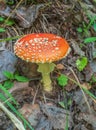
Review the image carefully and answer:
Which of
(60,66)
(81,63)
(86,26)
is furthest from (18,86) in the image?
(86,26)

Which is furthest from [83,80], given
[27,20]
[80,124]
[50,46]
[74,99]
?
[27,20]

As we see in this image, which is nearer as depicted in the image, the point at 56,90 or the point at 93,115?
the point at 93,115

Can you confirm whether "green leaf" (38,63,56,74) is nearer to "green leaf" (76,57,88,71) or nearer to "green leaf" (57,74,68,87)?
"green leaf" (57,74,68,87)

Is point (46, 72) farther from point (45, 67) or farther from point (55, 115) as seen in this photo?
point (55, 115)

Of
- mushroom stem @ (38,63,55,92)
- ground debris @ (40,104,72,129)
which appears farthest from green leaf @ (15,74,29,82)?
ground debris @ (40,104,72,129)

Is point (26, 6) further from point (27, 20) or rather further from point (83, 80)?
point (83, 80)

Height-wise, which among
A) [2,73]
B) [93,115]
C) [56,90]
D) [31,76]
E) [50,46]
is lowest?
[93,115]

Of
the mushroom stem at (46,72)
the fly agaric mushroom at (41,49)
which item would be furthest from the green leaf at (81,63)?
the fly agaric mushroom at (41,49)
